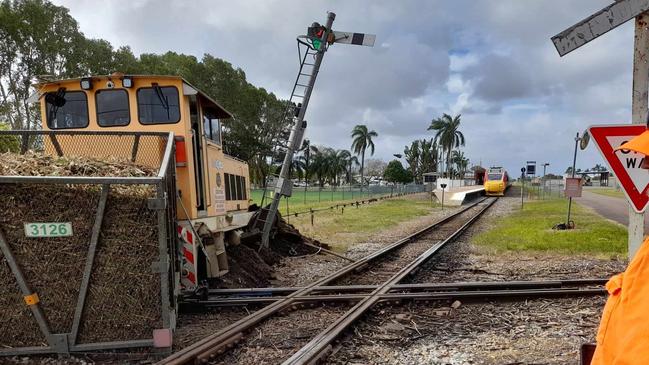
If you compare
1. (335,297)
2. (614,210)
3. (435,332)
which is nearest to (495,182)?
(614,210)

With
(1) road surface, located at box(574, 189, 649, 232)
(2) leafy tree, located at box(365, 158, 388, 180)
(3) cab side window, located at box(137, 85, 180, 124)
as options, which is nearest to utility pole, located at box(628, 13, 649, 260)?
(3) cab side window, located at box(137, 85, 180, 124)

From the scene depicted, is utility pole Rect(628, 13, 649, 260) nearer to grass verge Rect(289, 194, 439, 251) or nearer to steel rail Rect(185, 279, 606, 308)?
steel rail Rect(185, 279, 606, 308)

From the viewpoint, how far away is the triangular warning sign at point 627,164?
3.70 m

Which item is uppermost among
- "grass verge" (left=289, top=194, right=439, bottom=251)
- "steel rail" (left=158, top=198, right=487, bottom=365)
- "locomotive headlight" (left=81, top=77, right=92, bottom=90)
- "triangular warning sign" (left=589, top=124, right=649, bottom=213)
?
"locomotive headlight" (left=81, top=77, right=92, bottom=90)

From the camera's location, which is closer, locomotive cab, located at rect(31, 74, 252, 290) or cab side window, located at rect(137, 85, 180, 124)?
locomotive cab, located at rect(31, 74, 252, 290)

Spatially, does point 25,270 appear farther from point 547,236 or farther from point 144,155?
point 547,236

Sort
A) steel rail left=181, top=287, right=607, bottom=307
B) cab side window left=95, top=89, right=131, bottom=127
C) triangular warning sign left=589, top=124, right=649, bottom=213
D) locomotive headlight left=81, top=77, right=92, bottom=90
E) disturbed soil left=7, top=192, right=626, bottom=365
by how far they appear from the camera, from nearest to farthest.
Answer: triangular warning sign left=589, top=124, right=649, bottom=213 < disturbed soil left=7, top=192, right=626, bottom=365 < steel rail left=181, top=287, right=607, bottom=307 < locomotive headlight left=81, top=77, right=92, bottom=90 < cab side window left=95, top=89, right=131, bottom=127

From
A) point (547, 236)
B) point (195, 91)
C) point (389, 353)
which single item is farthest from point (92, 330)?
point (547, 236)

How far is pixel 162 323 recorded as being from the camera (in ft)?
16.8

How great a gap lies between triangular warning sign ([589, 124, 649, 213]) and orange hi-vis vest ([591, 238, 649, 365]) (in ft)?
7.34

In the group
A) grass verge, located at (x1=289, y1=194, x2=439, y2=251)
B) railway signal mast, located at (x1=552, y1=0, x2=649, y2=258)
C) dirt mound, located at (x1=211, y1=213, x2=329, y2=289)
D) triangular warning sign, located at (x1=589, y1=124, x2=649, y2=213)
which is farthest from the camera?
grass verge, located at (x1=289, y1=194, x2=439, y2=251)

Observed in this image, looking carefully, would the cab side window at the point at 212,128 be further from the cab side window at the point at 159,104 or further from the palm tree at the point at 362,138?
the palm tree at the point at 362,138

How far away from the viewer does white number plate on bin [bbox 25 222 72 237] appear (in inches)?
194

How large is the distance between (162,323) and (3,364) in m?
1.62
